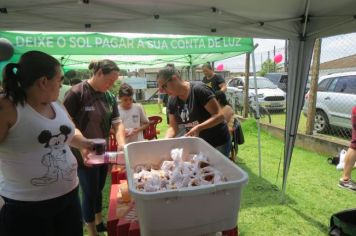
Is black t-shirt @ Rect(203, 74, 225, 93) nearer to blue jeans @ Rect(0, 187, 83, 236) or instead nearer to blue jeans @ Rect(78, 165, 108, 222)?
blue jeans @ Rect(78, 165, 108, 222)

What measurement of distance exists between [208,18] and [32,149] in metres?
2.00

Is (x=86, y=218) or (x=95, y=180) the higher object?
(x=95, y=180)

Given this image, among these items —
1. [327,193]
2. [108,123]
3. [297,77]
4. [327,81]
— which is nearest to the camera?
[108,123]

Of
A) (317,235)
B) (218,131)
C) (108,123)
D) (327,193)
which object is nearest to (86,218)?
(108,123)

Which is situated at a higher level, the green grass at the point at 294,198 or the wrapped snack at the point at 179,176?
the wrapped snack at the point at 179,176

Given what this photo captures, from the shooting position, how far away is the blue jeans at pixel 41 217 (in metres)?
1.51

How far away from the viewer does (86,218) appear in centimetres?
272

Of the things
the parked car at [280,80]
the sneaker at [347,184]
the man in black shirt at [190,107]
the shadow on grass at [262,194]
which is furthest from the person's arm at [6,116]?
the parked car at [280,80]

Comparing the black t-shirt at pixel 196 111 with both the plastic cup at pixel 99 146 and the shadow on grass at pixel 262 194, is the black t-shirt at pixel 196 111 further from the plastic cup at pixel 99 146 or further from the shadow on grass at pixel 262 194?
the shadow on grass at pixel 262 194

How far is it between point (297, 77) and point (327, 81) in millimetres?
4500

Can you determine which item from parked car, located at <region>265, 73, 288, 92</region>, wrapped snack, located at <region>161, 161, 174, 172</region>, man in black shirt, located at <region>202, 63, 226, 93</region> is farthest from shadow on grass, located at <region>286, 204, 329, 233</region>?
parked car, located at <region>265, 73, 288, 92</region>

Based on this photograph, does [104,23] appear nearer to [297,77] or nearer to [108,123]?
[108,123]

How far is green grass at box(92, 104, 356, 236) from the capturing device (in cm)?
319

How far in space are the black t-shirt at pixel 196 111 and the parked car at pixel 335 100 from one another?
435 cm
